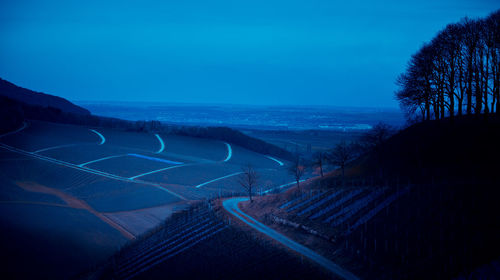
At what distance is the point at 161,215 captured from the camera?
34.4m

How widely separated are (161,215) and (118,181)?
1142 cm

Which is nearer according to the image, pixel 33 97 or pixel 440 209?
pixel 440 209

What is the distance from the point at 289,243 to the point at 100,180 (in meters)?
30.4

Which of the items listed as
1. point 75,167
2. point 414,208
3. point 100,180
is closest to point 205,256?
point 414,208

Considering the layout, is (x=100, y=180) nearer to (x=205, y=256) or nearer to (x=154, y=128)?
(x=205, y=256)

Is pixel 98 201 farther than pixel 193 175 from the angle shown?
No

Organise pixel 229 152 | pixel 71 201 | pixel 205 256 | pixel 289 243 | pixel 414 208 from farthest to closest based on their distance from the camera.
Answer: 1. pixel 229 152
2. pixel 71 201
3. pixel 205 256
4. pixel 289 243
5. pixel 414 208

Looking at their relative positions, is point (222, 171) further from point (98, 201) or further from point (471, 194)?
point (471, 194)

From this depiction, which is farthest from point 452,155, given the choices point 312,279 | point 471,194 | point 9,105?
point 9,105

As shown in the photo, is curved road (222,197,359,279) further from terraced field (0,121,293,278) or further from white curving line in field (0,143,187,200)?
white curving line in field (0,143,187,200)

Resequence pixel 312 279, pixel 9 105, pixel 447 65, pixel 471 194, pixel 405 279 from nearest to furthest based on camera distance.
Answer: pixel 405 279 < pixel 312 279 < pixel 471 194 < pixel 447 65 < pixel 9 105

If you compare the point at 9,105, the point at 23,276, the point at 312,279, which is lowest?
the point at 23,276

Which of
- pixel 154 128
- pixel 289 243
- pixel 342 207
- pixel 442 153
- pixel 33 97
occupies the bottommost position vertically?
pixel 289 243

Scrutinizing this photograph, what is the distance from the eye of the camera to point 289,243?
63.2 feet
